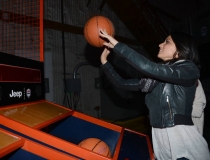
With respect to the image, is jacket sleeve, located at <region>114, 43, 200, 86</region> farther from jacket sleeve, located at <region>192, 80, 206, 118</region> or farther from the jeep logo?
the jeep logo

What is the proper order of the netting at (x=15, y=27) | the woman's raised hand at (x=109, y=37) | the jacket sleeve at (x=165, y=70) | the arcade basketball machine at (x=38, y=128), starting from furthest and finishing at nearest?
the netting at (x=15, y=27), the woman's raised hand at (x=109, y=37), the jacket sleeve at (x=165, y=70), the arcade basketball machine at (x=38, y=128)

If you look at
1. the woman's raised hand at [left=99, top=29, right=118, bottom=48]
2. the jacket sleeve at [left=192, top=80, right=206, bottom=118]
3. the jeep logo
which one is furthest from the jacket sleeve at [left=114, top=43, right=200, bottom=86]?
the jeep logo

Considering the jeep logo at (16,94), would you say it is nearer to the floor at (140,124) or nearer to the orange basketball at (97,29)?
the orange basketball at (97,29)

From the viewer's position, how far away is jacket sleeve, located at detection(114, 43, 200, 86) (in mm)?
1385

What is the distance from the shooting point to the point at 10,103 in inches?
68.2

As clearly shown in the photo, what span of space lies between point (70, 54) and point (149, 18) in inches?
138

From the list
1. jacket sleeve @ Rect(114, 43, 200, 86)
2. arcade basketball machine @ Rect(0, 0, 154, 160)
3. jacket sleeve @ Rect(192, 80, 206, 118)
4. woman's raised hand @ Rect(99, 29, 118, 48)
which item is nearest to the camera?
arcade basketball machine @ Rect(0, 0, 154, 160)

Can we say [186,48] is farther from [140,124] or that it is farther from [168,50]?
[140,124]

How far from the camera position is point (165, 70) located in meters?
1.38

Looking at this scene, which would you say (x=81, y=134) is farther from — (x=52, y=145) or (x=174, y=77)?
(x=174, y=77)

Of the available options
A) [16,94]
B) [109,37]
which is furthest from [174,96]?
[16,94]

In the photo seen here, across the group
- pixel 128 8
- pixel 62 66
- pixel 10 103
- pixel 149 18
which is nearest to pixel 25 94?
pixel 10 103

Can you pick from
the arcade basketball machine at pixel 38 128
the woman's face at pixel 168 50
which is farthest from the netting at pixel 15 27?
the woman's face at pixel 168 50

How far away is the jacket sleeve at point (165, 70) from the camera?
1.38 metres
